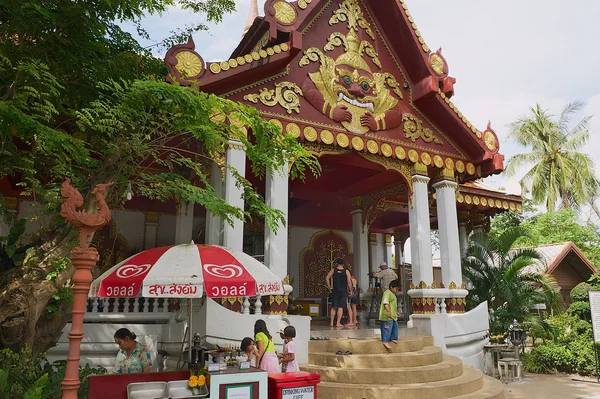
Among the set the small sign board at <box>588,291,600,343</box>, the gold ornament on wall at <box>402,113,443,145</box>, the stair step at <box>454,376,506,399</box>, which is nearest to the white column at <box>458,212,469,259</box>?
the small sign board at <box>588,291,600,343</box>

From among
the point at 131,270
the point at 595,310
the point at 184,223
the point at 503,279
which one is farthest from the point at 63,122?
the point at 595,310

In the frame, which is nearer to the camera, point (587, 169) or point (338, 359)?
point (338, 359)

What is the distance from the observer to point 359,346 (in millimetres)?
7488

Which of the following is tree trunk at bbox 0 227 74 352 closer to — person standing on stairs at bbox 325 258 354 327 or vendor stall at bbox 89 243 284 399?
vendor stall at bbox 89 243 284 399

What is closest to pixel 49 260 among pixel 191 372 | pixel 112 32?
pixel 191 372

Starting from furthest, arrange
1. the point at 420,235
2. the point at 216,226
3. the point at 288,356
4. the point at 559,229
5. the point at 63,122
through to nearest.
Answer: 1. the point at 559,229
2. the point at 420,235
3. the point at 216,226
4. the point at 63,122
5. the point at 288,356

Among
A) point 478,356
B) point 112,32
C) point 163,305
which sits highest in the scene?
point 112,32

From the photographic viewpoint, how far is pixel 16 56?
612 centimetres

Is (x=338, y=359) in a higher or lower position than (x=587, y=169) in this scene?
lower

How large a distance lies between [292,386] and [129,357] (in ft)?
6.69

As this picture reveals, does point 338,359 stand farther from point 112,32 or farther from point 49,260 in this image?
point 112,32

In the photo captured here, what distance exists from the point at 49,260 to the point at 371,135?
664 centimetres

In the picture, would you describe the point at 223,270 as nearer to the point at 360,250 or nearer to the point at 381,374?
the point at 381,374

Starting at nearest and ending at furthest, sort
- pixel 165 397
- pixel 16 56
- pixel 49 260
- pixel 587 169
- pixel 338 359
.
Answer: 1. pixel 165 397
2. pixel 49 260
3. pixel 16 56
4. pixel 338 359
5. pixel 587 169
